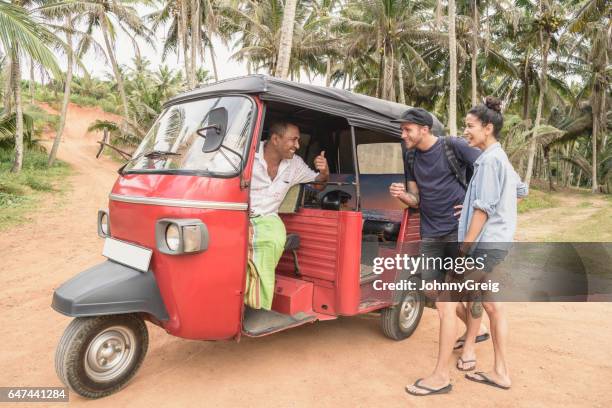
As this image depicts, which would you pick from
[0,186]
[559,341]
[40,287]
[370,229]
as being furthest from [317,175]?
[0,186]

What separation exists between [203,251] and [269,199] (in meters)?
0.93

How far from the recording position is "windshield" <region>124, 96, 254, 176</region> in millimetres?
3297

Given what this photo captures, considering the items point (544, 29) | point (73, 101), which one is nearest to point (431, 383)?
point (544, 29)

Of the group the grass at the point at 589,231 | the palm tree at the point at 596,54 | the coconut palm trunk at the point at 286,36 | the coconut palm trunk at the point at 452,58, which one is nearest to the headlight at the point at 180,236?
the coconut palm trunk at the point at 286,36

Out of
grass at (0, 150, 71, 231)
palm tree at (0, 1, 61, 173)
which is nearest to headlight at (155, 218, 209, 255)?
palm tree at (0, 1, 61, 173)

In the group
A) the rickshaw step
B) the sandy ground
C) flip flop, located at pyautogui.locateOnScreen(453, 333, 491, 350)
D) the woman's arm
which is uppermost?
the woman's arm

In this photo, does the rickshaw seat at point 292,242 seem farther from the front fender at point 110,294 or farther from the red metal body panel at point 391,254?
the front fender at point 110,294

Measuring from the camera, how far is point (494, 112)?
3361 mm

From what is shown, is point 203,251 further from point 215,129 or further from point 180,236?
point 215,129

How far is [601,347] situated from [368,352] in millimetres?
2324

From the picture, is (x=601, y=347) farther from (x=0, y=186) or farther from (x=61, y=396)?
(x=0, y=186)

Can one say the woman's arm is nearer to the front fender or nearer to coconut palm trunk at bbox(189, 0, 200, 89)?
the front fender

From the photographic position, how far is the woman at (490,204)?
10.6 feet

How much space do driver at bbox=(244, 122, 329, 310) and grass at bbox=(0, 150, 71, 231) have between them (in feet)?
26.2
